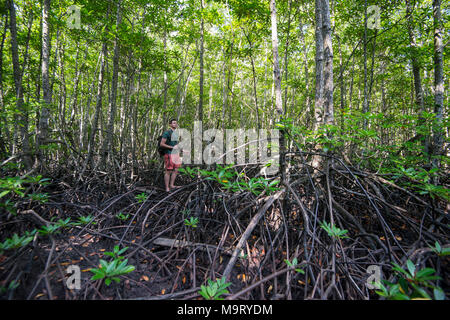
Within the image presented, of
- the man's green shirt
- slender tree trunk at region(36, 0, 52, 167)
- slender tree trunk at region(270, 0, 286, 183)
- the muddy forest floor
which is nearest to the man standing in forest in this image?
the man's green shirt

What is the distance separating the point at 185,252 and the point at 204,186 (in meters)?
0.97

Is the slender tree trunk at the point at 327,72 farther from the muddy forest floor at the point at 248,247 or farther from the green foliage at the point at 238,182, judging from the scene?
the green foliage at the point at 238,182

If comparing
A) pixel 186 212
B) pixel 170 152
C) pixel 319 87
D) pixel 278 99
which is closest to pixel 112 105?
pixel 170 152

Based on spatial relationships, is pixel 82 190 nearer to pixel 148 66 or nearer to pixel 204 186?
pixel 204 186

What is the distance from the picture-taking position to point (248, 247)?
176 centimetres

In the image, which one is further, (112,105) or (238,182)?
(112,105)

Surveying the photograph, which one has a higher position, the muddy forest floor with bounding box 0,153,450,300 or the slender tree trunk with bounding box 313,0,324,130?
the slender tree trunk with bounding box 313,0,324,130

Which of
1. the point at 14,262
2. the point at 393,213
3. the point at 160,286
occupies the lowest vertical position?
the point at 160,286

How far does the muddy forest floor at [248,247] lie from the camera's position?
1.33m

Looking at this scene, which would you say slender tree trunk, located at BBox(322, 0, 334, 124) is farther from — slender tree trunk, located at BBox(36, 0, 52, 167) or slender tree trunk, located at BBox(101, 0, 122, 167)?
slender tree trunk, located at BBox(36, 0, 52, 167)

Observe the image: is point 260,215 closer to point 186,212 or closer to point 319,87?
point 186,212

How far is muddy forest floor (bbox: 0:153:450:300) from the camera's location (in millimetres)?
1329
